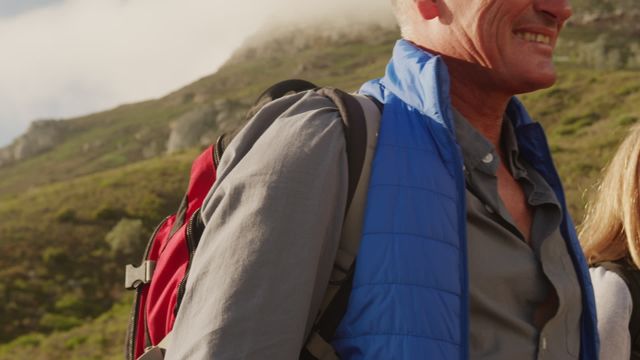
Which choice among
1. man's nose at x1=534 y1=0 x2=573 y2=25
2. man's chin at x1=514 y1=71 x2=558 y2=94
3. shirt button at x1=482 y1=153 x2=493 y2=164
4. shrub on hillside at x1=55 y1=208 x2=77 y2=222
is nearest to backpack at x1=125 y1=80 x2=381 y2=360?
shirt button at x1=482 y1=153 x2=493 y2=164

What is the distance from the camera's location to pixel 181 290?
1.55m

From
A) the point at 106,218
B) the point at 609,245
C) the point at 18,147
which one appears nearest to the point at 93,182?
the point at 106,218

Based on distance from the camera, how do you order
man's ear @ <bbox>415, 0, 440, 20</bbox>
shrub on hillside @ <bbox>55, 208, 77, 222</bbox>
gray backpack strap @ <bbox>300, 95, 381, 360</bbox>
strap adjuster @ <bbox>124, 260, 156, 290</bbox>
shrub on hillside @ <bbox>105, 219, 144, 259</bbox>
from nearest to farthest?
gray backpack strap @ <bbox>300, 95, 381, 360</bbox> → strap adjuster @ <bbox>124, 260, 156, 290</bbox> → man's ear @ <bbox>415, 0, 440, 20</bbox> → shrub on hillside @ <bbox>105, 219, 144, 259</bbox> → shrub on hillside @ <bbox>55, 208, 77, 222</bbox>

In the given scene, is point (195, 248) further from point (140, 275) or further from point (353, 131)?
point (353, 131)

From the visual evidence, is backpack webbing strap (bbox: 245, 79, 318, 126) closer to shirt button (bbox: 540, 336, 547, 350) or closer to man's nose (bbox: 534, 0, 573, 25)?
man's nose (bbox: 534, 0, 573, 25)

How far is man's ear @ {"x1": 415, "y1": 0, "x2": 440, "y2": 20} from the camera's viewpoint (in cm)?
199

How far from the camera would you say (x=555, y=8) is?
78.2 inches

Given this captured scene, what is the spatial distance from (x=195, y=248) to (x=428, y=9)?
869mm

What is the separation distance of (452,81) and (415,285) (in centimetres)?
77

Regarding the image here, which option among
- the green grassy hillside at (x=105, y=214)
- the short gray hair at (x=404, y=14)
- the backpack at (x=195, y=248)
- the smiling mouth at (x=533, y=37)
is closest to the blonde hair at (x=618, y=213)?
the smiling mouth at (x=533, y=37)

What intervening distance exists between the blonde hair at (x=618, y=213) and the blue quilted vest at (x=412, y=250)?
1593mm

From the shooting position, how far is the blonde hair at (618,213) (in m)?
3.04

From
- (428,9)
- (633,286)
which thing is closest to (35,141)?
(633,286)

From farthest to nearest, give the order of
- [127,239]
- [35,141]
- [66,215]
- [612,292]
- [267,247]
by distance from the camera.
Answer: [35,141], [66,215], [127,239], [612,292], [267,247]
